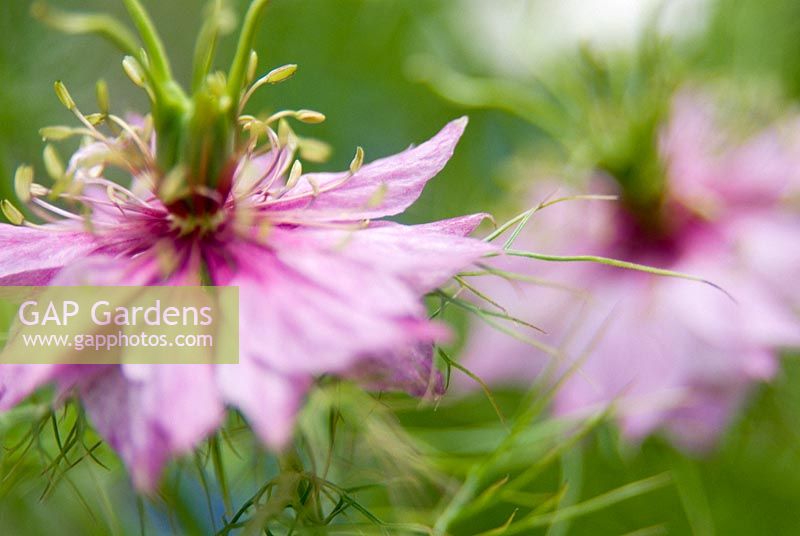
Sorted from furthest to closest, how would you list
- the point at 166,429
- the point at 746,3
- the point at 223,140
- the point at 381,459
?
1. the point at 746,3
2. the point at 381,459
3. the point at 223,140
4. the point at 166,429

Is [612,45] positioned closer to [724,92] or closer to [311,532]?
[724,92]

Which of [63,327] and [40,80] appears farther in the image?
[40,80]

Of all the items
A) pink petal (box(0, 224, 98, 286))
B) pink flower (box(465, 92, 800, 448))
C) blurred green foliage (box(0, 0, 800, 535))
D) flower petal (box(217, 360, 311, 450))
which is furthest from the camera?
pink flower (box(465, 92, 800, 448))

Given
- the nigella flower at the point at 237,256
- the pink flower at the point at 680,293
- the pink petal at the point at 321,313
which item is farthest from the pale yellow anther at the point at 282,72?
the pink flower at the point at 680,293

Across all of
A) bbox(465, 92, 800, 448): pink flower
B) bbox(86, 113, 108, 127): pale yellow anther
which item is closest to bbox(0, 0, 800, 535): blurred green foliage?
bbox(465, 92, 800, 448): pink flower

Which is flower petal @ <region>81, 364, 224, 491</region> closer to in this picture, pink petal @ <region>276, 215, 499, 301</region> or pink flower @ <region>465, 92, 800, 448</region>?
pink petal @ <region>276, 215, 499, 301</region>

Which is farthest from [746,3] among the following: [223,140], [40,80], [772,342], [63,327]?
[63,327]

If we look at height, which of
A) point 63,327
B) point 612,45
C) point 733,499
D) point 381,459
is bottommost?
point 733,499
